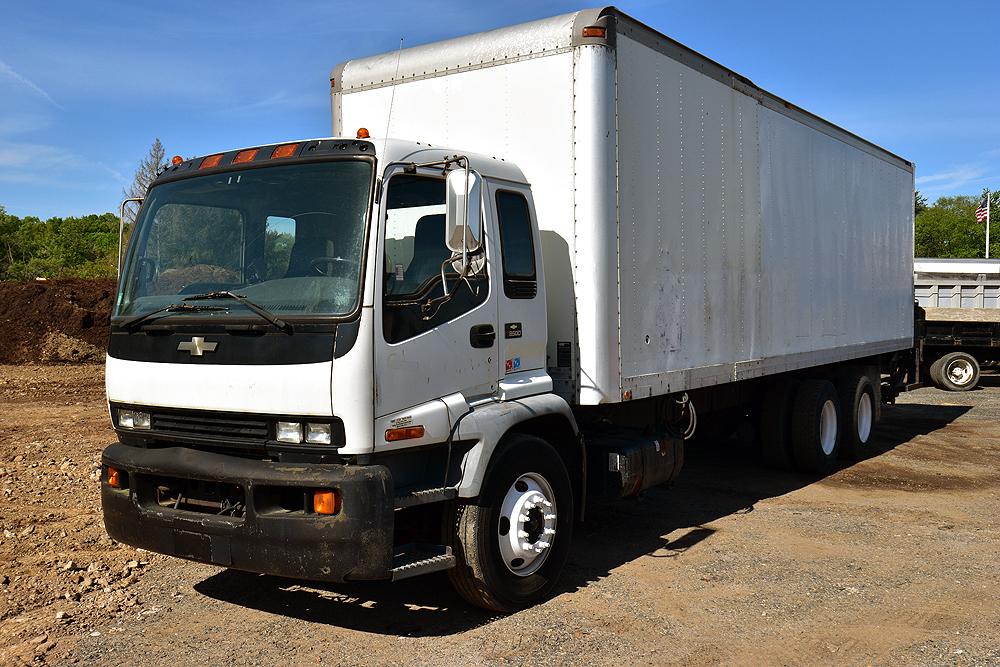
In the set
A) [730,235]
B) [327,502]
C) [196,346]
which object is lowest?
[327,502]

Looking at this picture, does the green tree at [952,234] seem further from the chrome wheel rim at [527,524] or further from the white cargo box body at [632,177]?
the chrome wheel rim at [527,524]

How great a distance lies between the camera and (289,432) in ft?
14.4

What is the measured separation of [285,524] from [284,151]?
1.95 meters

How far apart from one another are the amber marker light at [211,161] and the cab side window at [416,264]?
118 cm

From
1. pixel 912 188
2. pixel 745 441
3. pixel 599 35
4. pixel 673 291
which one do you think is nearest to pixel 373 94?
pixel 599 35

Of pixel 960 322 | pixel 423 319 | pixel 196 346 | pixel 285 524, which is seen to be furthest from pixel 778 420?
pixel 960 322

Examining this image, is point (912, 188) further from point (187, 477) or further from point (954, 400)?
point (187, 477)

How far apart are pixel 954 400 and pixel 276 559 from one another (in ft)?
55.1

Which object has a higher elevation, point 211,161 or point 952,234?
point 952,234

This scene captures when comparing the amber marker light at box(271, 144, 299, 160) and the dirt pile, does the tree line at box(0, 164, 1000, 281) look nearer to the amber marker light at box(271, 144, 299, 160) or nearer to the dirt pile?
the dirt pile

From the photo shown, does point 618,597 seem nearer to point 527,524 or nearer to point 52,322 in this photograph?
point 527,524

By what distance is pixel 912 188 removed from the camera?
12.5 meters

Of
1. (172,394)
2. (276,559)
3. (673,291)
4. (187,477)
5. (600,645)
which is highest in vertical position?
(673,291)

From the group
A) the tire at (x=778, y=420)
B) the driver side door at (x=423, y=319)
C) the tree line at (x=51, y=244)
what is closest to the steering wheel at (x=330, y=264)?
the driver side door at (x=423, y=319)
